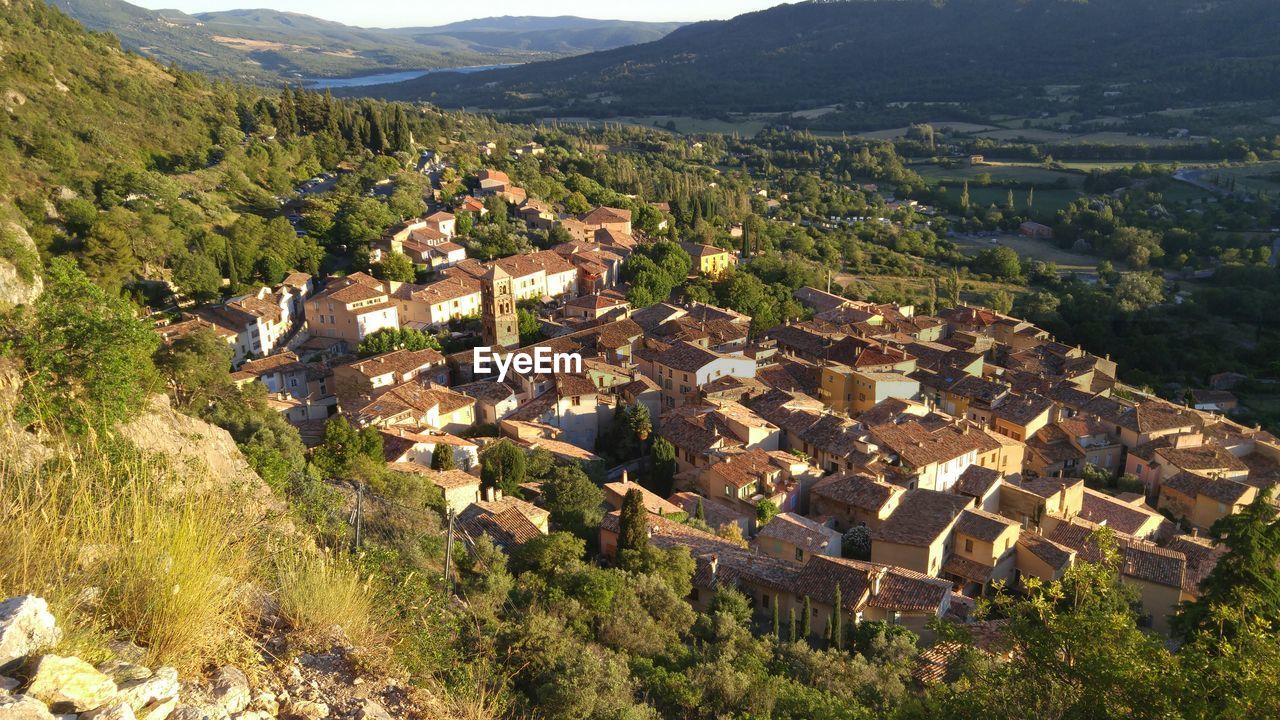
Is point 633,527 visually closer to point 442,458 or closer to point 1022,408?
point 442,458

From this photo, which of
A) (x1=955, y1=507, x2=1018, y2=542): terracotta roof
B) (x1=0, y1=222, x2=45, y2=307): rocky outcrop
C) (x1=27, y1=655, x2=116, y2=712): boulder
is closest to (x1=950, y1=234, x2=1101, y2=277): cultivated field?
(x1=955, y1=507, x2=1018, y2=542): terracotta roof

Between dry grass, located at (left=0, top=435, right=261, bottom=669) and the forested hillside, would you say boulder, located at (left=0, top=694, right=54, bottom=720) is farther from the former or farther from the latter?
the forested hillside

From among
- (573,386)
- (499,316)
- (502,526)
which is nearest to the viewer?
(502,526)

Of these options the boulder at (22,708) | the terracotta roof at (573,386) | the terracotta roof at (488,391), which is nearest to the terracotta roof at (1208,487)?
the terracotta roof at (573,386)

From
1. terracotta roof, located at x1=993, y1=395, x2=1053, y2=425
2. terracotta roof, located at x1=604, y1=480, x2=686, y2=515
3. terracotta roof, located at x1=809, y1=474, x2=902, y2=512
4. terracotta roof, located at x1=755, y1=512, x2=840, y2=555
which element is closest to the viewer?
terracotta roof, located at x1=755, y1=512, x2=840, y2=555

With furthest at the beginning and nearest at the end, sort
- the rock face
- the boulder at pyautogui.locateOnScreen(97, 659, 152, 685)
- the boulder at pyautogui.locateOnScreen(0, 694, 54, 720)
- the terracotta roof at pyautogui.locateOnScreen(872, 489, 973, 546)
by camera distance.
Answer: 1. the terracotta roof at pyautogui.locateOnScreen(872, 489, 973, 546)
2. the rock face
3. the boulder at pyautogui.locateOnScreen(97, 659, 152, 685)
4. the boulder at pyautogui.locateOnScreen(0, 694, 54, 720)

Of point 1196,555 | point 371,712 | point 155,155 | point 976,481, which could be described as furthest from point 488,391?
point 155,155

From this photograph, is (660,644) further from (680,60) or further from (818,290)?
(680,60)
